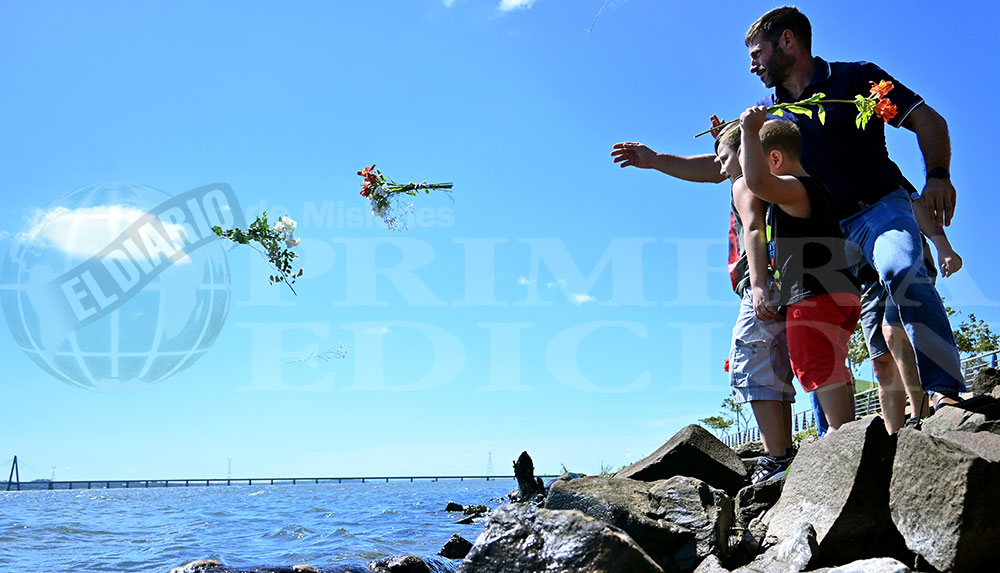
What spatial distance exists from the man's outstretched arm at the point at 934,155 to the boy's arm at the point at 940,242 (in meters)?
0.03

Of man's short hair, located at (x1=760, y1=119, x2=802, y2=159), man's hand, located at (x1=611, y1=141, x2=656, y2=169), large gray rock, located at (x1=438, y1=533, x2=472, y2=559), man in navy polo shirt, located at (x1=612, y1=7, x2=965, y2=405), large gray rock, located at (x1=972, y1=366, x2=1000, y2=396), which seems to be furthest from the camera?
large gray rock, located at (x1=438, y1=533, x2=472, y2=559)

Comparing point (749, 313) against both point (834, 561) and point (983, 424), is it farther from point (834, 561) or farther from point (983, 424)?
point (834, 561)

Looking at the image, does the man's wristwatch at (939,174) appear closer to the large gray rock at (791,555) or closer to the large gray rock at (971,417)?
the large gray rock at (971,417)

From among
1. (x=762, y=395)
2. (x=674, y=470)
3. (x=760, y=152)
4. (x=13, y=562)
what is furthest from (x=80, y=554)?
(x=760, y=152)

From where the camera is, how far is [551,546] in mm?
2924

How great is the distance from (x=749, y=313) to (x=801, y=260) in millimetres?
744

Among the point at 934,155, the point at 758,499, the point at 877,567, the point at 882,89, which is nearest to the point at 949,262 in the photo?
the point at 934,155

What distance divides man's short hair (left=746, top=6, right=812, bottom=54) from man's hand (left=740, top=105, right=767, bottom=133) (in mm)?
1117

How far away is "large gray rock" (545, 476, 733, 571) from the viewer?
3.52 metres

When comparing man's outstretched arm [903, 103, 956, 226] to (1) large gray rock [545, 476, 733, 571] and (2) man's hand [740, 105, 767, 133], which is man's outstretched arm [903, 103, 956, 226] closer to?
(2) man's hand [740, 105, 767, 133]

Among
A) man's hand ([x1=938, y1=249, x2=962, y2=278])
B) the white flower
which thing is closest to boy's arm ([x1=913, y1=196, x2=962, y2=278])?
man's hand ([x1=938, y1=249, x2=962, y2=278])

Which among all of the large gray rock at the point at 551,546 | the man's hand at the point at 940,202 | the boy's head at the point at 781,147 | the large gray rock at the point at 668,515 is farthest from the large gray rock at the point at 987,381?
the large gray rock at the point at 551,546

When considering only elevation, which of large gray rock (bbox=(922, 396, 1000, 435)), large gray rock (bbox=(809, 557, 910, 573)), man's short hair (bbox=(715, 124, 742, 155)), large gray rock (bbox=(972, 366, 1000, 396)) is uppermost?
man's short hair (bbox=(715, 124, 742, 155))

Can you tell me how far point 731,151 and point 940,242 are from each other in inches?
47.8
